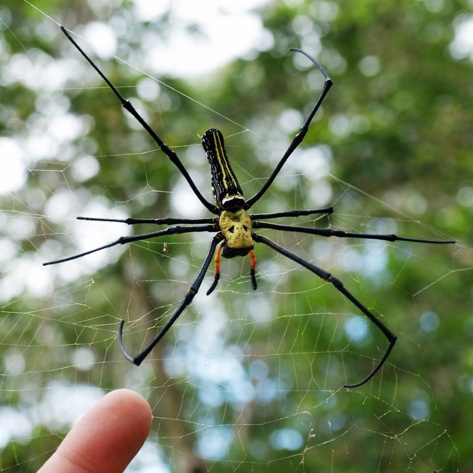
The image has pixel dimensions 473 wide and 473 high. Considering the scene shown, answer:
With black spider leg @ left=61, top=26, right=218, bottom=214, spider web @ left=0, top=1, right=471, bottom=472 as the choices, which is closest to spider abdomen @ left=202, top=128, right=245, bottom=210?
black spider leg @ left=61, top=26, right=218, bottom=214

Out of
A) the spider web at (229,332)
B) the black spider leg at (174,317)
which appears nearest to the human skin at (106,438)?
the black spider leg at (174,317)

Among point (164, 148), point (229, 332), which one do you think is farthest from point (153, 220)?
point (229, 332)

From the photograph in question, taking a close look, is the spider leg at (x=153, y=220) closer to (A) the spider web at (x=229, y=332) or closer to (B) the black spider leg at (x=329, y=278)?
(B) the black spider leg at (x=329, y=278)

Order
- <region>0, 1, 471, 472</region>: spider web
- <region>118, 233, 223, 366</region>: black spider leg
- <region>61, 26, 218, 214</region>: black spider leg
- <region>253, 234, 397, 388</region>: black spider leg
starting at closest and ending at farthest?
<region>118, 233, 223, 366</region>: black spider leg < <region>61, 26, 218, 214</region>: black spider leg < <region>253, 234, 397, 388</region>: black spider leg < <region>0, 1, 471, 472</region>: spider web

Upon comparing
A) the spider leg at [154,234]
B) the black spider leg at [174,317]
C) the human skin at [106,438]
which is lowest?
the human skin at [106,438]

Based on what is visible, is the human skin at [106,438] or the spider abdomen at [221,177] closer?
the human skin at [106,438]

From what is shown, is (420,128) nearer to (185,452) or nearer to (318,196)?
(318,196)

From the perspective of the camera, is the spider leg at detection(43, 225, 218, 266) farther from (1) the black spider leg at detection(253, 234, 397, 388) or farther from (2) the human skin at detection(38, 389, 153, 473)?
(2) the human skin at detection(38, 389, 153, 473)
